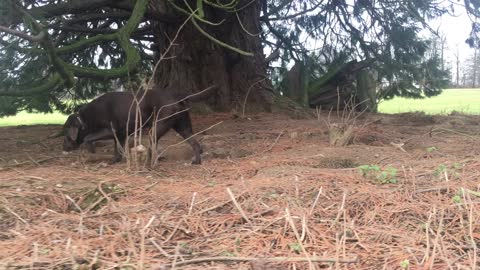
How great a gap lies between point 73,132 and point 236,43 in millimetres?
4926

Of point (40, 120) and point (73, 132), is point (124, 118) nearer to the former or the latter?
point (73, 132)

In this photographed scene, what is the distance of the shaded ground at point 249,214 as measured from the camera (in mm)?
3512

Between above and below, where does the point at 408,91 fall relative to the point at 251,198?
above

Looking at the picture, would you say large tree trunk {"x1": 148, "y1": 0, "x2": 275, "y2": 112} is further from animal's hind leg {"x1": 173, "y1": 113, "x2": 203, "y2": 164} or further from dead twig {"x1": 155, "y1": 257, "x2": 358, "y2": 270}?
dead twig {"x1": 155, "y1": 257, "x2": 358, "y2": 270}

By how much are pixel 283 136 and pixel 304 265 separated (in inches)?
214

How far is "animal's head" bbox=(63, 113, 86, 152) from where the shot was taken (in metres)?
7.95

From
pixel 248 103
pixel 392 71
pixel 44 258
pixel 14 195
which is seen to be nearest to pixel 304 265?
pixel 44 258

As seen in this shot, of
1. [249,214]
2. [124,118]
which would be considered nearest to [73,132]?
[124,118]

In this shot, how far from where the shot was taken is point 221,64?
38.7 ft

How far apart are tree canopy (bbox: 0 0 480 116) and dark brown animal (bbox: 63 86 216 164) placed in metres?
1.52

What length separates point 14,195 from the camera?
4.72 meters

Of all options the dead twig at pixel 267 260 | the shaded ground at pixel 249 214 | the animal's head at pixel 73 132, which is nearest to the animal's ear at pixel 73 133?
the animal's head at pixel 73 132

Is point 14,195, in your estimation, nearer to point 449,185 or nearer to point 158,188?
point 158,188

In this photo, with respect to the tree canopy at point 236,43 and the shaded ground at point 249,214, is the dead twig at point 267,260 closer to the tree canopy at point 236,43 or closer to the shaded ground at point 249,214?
the shaded ground at point 249,214
